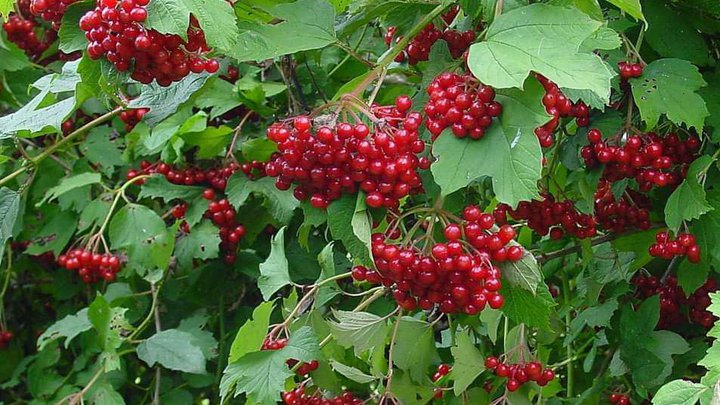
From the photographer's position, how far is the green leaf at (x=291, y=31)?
1491mm

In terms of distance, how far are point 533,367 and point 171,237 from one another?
1.14 m

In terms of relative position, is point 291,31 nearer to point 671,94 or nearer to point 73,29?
point 73,29

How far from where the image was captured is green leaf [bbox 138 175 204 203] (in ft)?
8.15

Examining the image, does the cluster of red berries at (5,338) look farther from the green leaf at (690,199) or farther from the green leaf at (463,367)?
the green leaf at (690,199)

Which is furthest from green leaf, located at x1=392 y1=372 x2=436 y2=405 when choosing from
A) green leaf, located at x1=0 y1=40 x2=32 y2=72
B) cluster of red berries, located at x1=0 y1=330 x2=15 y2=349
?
cluster of red berries, located at x1=0 y1=330 x2=15 y2=349

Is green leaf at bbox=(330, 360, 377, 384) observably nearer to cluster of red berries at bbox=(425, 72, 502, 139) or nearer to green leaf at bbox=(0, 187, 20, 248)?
cluster of red berries at bbox=(425, 72, 502, 139)

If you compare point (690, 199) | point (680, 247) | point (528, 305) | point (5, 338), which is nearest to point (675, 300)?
point (680, 247)

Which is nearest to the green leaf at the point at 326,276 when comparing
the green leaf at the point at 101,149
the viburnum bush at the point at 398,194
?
the viburnum bush at the point at 398,194

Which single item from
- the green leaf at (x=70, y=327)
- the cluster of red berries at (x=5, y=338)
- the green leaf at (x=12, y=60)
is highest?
the green leaf at (x=12, y=60)

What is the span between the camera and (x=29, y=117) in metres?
1.74

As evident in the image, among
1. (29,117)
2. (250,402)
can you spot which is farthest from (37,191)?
(250,402)

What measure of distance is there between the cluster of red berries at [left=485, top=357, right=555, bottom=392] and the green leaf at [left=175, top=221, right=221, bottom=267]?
37.5 inches

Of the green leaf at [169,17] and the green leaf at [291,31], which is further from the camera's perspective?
the green leaf at [291,31]

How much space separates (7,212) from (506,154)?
1.18m
